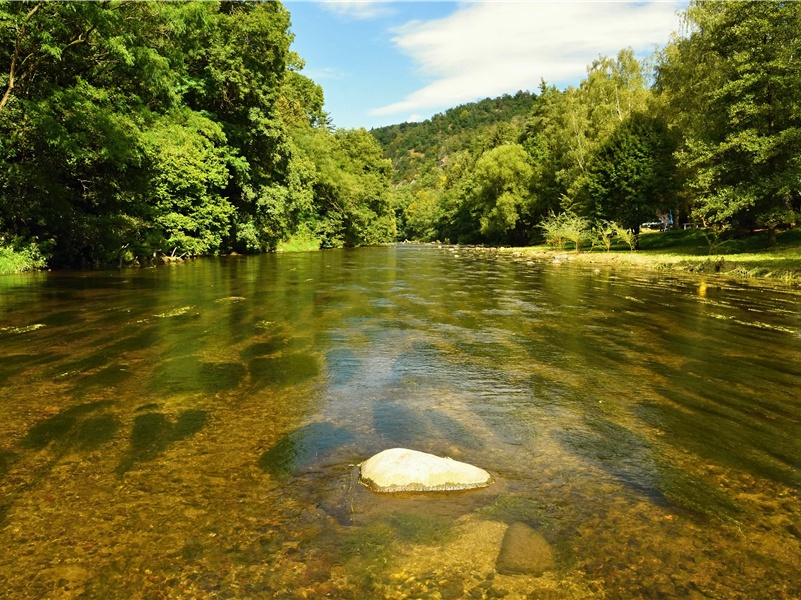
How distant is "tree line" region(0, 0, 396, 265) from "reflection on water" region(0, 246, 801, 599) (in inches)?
475

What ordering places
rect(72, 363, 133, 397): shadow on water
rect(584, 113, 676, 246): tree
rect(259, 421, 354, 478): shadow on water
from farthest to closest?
rect(584, 113, 676, 246): tree
rect(72, 363, 133, 397): shadow on water
rect(259, 421, 354, 478): shadow on water

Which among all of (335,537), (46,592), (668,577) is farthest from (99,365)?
(668,577)

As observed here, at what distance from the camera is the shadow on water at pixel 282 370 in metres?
6.86

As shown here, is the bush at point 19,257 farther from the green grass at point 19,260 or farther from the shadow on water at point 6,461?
the shadow on water at point 6,461

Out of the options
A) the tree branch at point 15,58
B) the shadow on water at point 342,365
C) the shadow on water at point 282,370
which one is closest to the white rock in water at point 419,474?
the shadow on water at point 342,365

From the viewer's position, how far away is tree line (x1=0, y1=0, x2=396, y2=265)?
18.0 m

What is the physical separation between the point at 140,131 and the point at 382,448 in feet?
75.8

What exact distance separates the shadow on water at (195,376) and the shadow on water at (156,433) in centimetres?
83

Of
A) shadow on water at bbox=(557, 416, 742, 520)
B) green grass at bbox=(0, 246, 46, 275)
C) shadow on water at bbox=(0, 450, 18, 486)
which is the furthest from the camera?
green grass at bbox=(0, 246, 46, 275)

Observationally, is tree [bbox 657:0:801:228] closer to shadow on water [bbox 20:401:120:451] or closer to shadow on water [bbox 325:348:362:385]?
shadow on water [bbox 325:348:362:385]

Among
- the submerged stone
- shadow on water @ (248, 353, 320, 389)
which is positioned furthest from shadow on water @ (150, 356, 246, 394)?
the submerged stone

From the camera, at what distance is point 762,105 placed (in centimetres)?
2609

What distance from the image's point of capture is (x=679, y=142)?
3841 cm

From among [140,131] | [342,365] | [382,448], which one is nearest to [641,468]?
[382,448]
